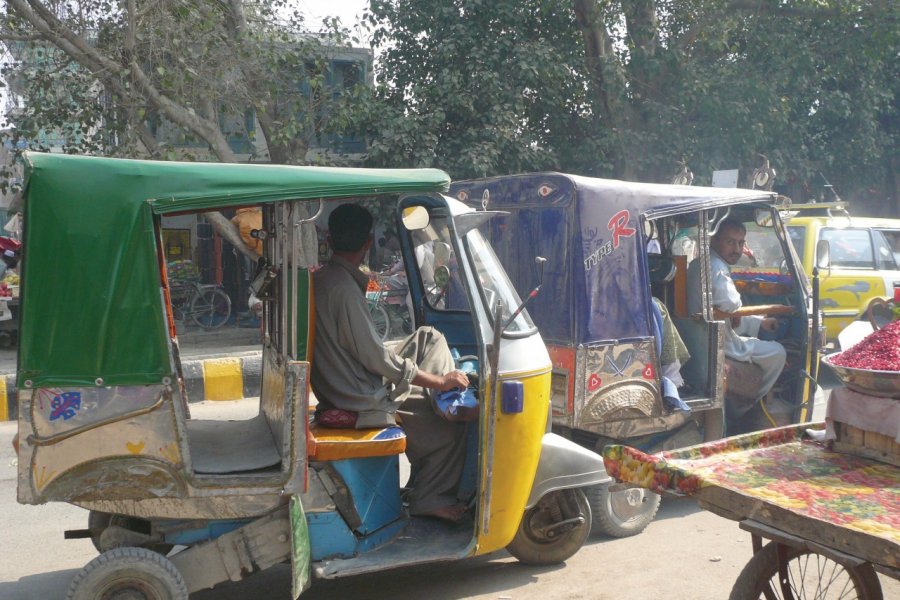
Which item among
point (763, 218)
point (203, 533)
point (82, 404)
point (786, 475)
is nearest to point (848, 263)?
point (763, 218)

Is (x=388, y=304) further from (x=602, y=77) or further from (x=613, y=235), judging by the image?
(x=613, y=235)

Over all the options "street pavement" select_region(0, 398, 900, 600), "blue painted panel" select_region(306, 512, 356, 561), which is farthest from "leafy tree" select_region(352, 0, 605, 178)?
"blue painted panel" select_region(306, 512, 356, 561)

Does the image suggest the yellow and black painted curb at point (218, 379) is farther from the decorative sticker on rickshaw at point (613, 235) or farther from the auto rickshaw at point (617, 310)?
the decorative sticker on rickshaw at point (613, 235)

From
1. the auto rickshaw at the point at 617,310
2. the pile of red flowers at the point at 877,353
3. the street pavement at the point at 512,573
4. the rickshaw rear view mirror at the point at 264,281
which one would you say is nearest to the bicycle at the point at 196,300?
the street pavement at the point at 512,573

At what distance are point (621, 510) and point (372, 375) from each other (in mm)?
1896

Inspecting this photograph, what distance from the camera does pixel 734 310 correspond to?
18.6 feet

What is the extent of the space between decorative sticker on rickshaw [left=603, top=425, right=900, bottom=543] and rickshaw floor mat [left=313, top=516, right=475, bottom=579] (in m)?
1.02

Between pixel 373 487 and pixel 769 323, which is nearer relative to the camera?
pixel 373 487

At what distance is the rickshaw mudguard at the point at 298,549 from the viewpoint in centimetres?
334

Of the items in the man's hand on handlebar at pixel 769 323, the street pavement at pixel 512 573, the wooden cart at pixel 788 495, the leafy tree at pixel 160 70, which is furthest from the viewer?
the leafy tree at pixel 160 70

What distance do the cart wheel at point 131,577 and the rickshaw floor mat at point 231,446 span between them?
14.8 inches

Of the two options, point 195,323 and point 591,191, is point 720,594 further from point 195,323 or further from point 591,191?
point 195,323

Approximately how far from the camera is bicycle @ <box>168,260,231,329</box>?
14.8 metres

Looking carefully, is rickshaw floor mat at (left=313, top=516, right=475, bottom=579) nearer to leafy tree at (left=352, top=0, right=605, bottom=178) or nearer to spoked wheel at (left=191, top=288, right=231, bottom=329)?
leafy tree at (left=352, top=0, right=605, bottom=178)
